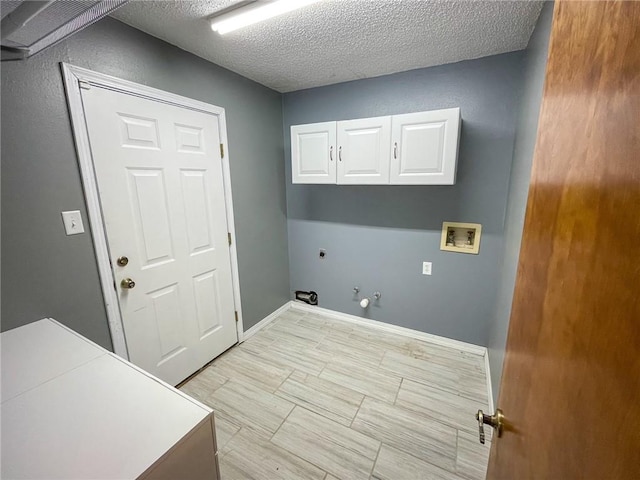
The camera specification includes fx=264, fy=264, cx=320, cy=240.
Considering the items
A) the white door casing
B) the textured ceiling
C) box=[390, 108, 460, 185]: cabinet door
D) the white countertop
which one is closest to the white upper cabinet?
box=[390, 108, 460, 185]: cabinet door

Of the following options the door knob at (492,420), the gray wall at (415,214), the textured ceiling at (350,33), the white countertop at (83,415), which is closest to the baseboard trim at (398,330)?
the gray wall at (415,214)

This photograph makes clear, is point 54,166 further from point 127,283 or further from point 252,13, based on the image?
point 252,13

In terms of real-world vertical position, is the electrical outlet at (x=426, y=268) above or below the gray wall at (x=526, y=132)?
→ below

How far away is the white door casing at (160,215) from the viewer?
1.48 meters

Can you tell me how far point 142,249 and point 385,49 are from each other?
2.12m

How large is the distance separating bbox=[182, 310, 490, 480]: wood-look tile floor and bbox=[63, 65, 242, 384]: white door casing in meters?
0.42

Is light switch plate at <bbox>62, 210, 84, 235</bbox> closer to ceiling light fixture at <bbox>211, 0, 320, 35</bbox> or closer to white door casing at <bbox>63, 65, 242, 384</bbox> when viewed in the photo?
white door casing at <bbox>63, 65, 242, 384</bbox>

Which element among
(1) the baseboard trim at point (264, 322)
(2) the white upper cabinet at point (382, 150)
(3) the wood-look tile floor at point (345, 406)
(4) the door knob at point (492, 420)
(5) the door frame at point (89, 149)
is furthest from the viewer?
(1) the baseboard trim at point (264, 322)

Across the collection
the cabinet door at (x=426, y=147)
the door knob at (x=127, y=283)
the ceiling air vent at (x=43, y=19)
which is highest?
the ceiling air vent at (x=43, y=19)

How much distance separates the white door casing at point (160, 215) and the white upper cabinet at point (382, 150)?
73 cm

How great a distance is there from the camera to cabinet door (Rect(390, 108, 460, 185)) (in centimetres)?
187

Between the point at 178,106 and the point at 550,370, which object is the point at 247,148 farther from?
the point at 550,370

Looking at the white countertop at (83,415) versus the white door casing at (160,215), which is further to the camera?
the white door casing at (160,215)

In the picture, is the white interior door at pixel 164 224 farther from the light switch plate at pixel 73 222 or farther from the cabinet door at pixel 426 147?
the cabinet door at pixel 426 147
